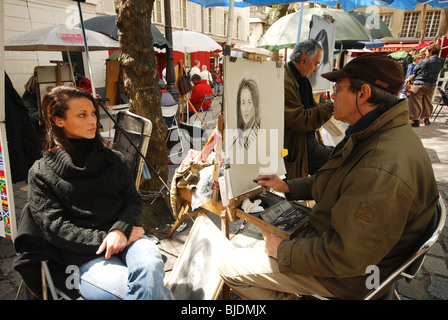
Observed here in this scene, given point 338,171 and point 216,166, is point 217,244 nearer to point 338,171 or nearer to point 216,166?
point 216,166

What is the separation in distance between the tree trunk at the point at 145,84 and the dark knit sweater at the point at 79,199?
3.50 ft

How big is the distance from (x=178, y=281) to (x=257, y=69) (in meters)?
1.56

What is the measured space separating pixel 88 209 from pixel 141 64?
167 cm

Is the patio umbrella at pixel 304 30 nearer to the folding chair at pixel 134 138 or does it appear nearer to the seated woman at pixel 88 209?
the folding chair at pixel 134 138

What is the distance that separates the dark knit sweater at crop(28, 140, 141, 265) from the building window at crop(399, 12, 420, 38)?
101 feet

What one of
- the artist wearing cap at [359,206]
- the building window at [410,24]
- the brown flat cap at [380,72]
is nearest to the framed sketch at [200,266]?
the artist wearing cap at [359,206]

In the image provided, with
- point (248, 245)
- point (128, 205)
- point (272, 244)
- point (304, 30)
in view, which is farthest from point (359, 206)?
point (304, 30)

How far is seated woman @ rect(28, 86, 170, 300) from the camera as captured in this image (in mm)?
1341

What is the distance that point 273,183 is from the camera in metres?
1.80

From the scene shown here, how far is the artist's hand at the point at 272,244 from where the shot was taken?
1378 millimetres

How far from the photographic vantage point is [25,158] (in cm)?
314

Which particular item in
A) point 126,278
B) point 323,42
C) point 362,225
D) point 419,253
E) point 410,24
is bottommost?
point 126,278

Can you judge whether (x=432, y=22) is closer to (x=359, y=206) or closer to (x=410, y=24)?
(x=410, y=24)
